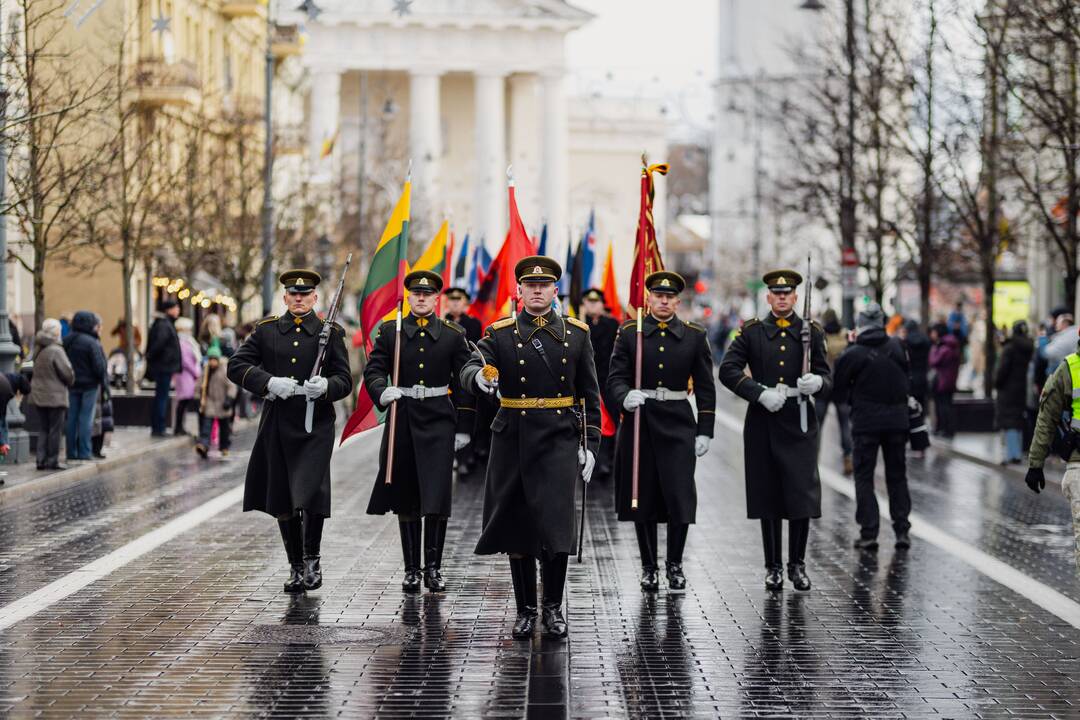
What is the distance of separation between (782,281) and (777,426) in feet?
2.99

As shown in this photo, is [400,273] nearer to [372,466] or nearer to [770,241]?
[372,466]

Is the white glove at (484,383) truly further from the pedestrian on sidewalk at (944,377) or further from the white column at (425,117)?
the white column at (425,117)

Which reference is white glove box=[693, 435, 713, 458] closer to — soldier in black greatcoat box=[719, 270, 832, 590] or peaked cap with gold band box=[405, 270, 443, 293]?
soldier in black greatcoat box=[719, 270, 832, 590]

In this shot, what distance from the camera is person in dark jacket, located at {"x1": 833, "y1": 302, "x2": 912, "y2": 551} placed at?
49.4 ft

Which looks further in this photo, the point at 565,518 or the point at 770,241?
the point at 770,241

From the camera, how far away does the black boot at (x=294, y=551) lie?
39.8ft

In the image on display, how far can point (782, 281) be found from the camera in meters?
12.5

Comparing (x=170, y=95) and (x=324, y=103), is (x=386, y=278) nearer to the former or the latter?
(x=170, y=95)

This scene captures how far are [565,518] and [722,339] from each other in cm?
5395

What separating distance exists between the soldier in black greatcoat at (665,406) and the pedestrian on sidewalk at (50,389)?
1007 centimetres

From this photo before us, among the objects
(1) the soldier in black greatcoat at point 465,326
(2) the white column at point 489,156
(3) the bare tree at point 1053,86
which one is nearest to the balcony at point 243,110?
(3) the bare tree at point 1053,86

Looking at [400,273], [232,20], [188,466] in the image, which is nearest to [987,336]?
[188,466]

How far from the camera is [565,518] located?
1050 cm

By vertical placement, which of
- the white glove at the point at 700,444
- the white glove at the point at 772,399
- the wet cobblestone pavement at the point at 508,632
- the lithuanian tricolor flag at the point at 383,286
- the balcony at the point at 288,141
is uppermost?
the balcony at the point at 288,141
